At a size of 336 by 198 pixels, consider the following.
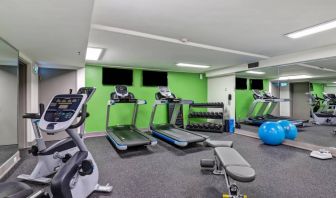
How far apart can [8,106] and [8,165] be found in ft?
5.81

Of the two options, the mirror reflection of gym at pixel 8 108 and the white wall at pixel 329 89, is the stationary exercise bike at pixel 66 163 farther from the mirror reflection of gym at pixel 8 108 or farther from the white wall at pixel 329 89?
the white wall at pixel 329 89

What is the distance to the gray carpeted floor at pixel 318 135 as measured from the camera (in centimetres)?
459

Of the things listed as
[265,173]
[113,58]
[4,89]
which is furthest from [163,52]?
[4,89]

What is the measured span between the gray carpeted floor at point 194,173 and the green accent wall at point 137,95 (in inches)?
72.7

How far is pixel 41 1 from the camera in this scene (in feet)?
5.82

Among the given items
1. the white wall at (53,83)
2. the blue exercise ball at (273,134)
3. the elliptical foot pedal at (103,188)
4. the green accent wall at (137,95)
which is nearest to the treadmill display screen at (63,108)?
the elliptical foot pedal at (103,188)

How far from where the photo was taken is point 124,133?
5105mm

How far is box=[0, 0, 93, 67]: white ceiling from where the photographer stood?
6.08 feet

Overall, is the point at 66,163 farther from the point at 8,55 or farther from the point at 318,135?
the point at 318,135

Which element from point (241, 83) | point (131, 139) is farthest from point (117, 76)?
point (241, 83)

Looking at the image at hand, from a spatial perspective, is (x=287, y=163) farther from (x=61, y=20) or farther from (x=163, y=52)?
(x=61, y=20)

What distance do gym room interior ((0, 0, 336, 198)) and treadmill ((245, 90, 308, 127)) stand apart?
48 mm

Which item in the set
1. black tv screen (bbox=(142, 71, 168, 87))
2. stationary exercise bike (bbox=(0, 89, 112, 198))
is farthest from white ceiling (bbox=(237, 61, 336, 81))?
stationary exercise bike (bbox=(0, 89, 112, 198))

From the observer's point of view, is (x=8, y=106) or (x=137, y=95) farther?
(x=137, y=95)
